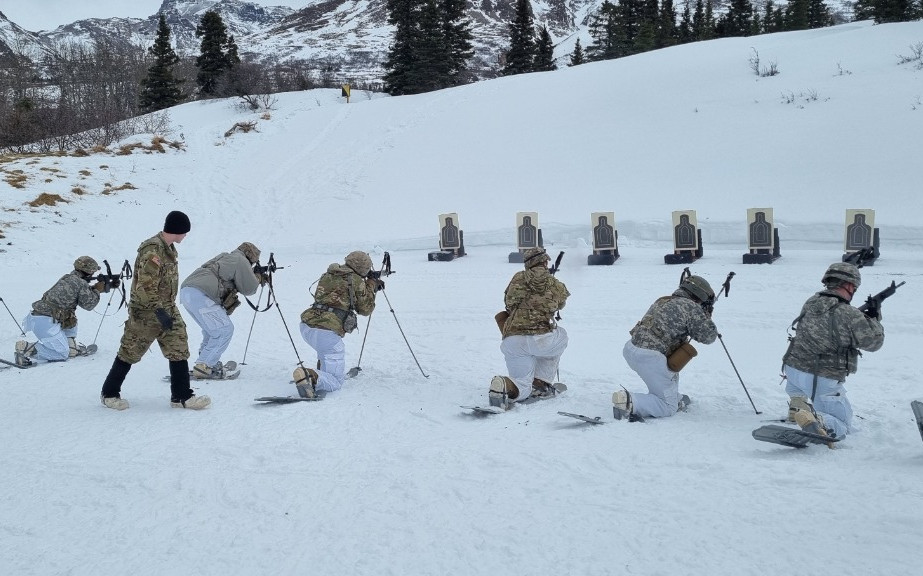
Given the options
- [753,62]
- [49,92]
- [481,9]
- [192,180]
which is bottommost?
[192,180]

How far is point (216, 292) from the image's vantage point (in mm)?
7367

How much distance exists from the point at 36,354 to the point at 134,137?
24781mm

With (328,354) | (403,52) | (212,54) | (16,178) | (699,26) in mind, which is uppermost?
(699,26)

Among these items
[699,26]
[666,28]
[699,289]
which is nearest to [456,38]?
[666,28]

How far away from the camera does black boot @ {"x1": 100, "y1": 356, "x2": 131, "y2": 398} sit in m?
6.35

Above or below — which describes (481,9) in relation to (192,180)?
above

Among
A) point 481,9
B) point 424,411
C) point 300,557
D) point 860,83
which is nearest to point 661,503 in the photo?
point 300,557

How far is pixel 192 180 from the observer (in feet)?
83.3

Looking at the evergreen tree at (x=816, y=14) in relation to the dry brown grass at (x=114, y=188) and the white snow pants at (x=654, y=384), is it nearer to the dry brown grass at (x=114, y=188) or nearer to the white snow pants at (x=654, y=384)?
the dry brown grass at (x=114, y=188)

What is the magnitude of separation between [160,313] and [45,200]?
18543mm

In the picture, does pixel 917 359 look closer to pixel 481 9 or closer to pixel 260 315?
pixel 260 315

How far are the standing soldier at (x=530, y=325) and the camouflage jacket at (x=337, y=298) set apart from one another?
155 centimetres

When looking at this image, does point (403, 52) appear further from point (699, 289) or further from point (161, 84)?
point (699, 289)

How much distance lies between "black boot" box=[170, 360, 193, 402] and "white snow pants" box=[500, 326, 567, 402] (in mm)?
2976
